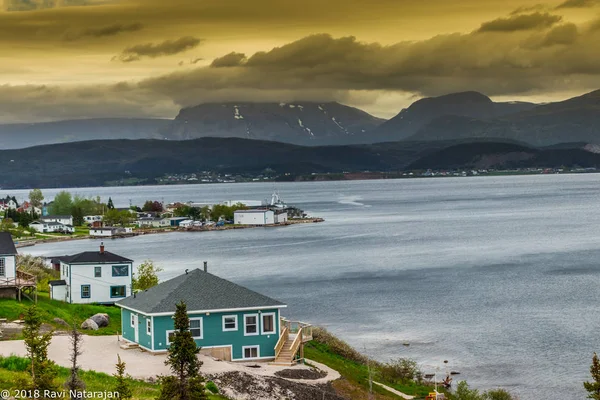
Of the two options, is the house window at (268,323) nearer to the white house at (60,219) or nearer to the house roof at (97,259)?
the house roof at (97,259)

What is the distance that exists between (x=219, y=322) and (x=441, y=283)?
147ft

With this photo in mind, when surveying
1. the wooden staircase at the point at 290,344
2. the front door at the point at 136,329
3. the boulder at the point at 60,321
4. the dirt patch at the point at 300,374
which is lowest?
the dirt patch at the point at 300,374

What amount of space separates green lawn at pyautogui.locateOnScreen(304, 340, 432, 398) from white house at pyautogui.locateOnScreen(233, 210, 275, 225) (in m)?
128

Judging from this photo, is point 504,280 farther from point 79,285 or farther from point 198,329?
point 198,329

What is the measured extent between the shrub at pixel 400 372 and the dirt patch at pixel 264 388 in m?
8.93

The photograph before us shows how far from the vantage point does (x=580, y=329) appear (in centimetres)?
5188

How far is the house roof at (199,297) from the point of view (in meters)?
32.8

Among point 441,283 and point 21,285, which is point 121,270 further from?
point 441,283

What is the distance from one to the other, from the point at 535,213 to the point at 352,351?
144391mm

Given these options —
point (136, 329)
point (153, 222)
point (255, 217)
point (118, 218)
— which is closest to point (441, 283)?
point (136, 329)

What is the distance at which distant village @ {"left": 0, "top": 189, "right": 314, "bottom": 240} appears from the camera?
142750 mm

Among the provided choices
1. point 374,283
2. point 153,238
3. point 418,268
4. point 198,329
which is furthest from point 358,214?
point 198,329

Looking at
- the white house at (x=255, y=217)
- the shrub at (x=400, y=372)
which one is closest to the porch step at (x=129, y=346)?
the shrub at (x=400, y=372)

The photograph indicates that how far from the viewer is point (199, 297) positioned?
33312 millimetres
